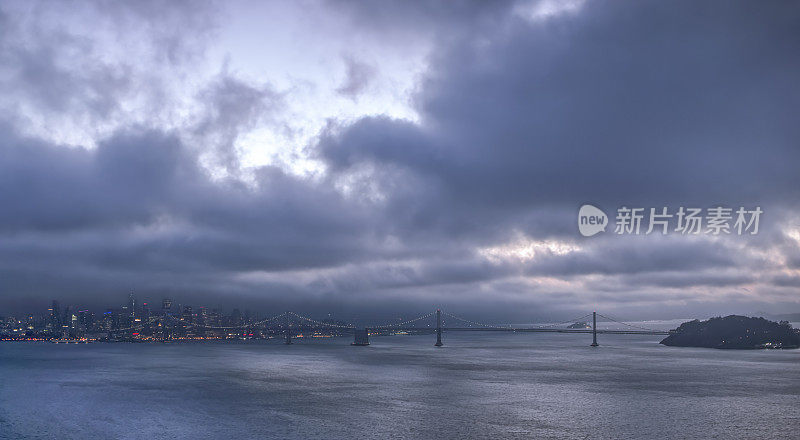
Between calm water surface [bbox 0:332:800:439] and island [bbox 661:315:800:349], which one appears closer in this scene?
calm water surface [bbox 0:332:800:439]

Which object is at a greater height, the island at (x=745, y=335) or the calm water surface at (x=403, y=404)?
the calm water surface at (x=403, y=404)

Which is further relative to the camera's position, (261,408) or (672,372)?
(672,372)

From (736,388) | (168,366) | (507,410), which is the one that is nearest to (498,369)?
(736,388)

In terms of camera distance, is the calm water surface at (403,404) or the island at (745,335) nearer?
the calm water surface at (403,404)

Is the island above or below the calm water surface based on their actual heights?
below

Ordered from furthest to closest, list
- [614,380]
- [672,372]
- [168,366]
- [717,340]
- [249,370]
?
1. [717,340]
2. [168,366]
3. [249,370]
4. [672,372]
5. [614,380]

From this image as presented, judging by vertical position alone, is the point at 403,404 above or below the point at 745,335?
above

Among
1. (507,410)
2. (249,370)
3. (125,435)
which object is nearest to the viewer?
(125,435)

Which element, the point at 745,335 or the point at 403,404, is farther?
the point at 745,335

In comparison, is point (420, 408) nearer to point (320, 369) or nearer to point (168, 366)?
point (320, 369)
